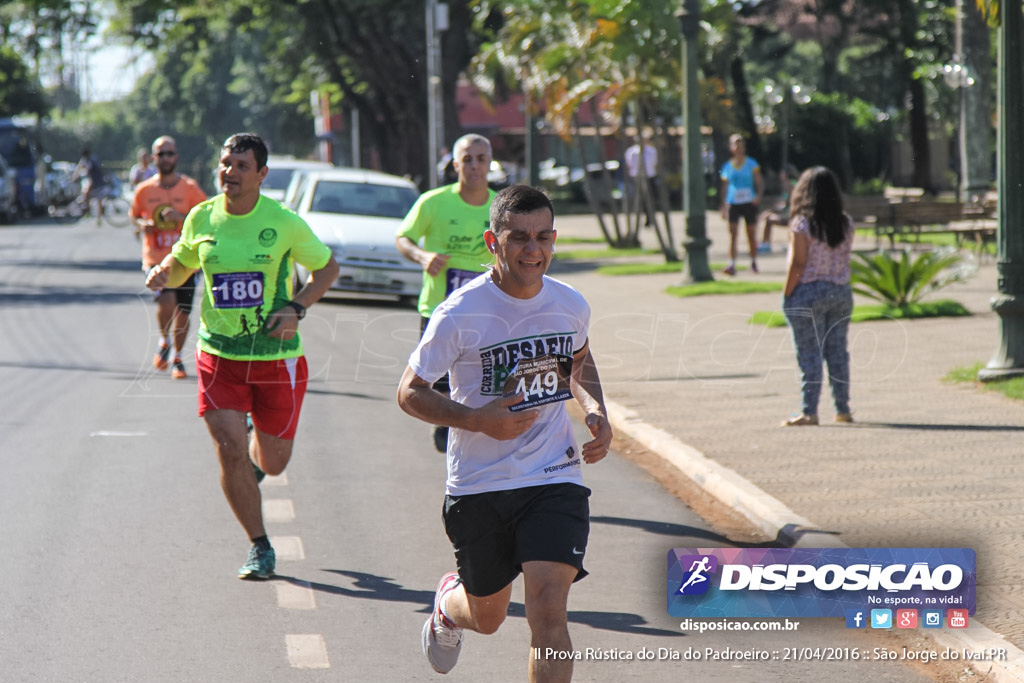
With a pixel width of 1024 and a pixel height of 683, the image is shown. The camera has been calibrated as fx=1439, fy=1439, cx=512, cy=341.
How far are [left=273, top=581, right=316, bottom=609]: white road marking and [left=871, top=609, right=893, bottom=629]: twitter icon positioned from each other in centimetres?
228

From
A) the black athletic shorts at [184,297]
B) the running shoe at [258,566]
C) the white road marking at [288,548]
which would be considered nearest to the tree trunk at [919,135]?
the black athletic shorts at [184,297]

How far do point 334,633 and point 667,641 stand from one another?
1.31 m

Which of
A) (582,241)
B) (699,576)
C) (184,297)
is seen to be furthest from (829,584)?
(582,241)

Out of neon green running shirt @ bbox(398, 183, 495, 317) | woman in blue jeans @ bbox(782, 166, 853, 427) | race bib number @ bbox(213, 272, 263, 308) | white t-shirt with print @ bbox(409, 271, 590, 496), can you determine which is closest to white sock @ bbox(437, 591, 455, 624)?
white t-shirt with print @ bbox(409, 271, 590, 496)

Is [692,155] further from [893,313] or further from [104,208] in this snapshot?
[104,208]

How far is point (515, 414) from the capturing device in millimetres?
4258

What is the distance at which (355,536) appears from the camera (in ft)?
23.9

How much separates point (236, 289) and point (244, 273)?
82 mm

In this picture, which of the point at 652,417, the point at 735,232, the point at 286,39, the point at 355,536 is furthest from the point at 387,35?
A: the point at 355,536

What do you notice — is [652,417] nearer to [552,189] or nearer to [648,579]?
[648,579]

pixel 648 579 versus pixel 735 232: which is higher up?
pixel 735 232

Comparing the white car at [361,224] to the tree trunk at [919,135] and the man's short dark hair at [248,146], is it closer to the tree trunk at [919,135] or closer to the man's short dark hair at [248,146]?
the man's short dark hair at [248,146]

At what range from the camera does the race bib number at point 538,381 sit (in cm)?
438

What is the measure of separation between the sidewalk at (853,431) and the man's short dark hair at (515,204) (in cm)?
228
